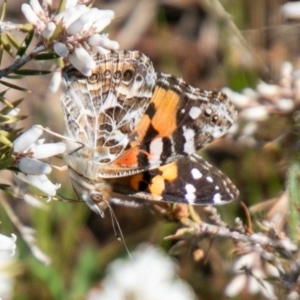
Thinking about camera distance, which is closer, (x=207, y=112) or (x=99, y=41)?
(x=99, y=41)

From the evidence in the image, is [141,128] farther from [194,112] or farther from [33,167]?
[33,167]

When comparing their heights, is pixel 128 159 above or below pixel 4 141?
below

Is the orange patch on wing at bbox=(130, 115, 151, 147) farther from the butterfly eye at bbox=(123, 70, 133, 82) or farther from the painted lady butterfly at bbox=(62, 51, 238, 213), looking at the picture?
the butterfly eye at bbox=(123, 70, 133, 82)

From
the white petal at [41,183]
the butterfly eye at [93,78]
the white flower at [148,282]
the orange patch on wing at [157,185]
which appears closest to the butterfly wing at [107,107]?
the butterfly eye at [93,78]

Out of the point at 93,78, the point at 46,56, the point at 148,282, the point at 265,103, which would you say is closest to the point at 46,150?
the point at 46,56

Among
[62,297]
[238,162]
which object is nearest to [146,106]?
[62,297]

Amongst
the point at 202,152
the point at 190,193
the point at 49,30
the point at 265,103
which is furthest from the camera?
the point at 202,152
